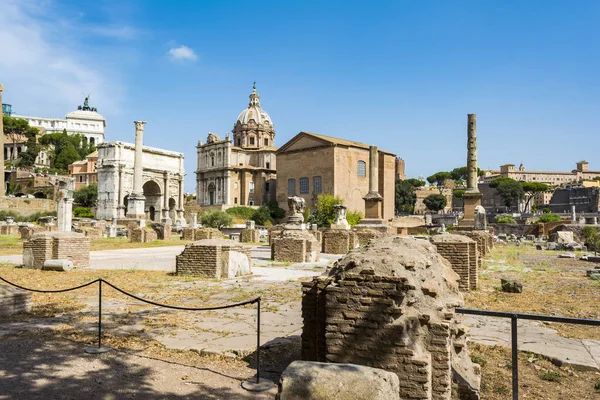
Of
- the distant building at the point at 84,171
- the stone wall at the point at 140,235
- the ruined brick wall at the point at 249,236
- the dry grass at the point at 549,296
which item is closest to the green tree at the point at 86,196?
the distant building at the point at 84,171

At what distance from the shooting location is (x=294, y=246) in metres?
14.1

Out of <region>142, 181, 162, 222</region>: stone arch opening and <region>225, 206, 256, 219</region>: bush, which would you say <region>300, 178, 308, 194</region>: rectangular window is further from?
<region>142, 181, 162, 222</region>: stone arch opening

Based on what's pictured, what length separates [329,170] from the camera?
50.1 m

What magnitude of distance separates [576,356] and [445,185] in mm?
111177

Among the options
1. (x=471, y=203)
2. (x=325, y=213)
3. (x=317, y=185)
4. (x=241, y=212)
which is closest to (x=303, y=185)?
(x=317, y=185)

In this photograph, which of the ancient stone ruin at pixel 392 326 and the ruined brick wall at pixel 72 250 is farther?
the ruined brick wall at pixel 72 250

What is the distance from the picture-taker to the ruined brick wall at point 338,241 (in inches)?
728

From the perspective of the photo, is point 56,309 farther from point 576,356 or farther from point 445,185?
point 445,185

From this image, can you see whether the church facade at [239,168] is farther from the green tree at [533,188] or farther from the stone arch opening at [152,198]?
the green tree at [533,188]

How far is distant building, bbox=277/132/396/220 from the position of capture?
1980 inches

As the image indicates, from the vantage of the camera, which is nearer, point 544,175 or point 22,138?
point 22,138

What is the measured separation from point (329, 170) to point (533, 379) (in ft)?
153

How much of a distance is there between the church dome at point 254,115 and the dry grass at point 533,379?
6633 centimetres

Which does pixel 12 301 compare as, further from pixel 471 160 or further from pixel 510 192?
pixel 510 192
